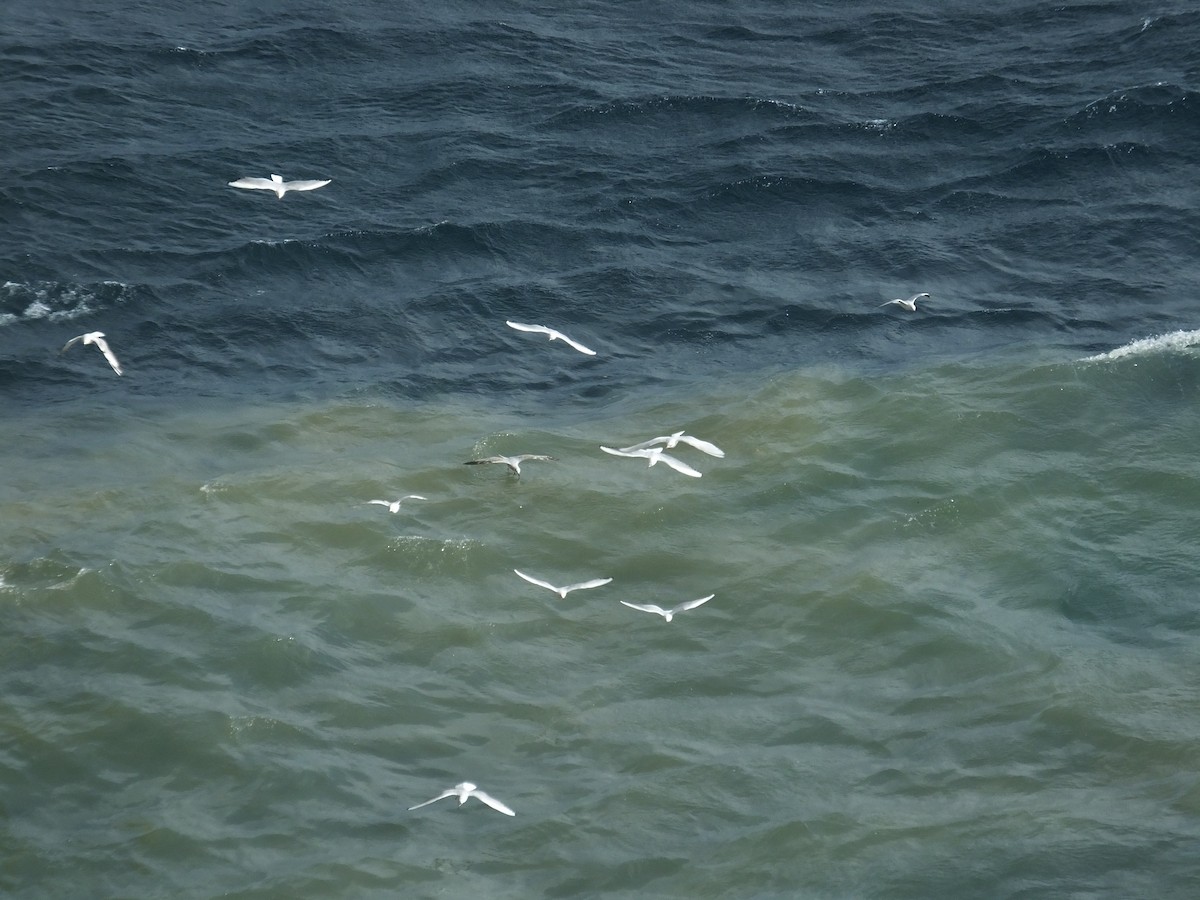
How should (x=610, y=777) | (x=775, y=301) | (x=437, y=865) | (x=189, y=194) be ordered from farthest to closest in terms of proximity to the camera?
1. (x=189, y=194)
2. (x=775, y=301)
3. (x=610, y=777)
4. (x=437, y=865)

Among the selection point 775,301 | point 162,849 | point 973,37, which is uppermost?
point 973,37

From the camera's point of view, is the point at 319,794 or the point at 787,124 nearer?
the point at 319,794

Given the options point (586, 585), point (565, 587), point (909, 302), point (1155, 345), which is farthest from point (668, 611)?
point (1155, 345)

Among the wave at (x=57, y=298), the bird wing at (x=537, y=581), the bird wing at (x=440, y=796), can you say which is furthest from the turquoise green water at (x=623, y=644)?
the wave at (x=57, y=298)

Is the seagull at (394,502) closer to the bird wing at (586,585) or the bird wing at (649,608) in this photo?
the bird wing at (586,585)

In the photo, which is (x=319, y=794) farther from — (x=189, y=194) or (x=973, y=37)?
(x=973, y=37)

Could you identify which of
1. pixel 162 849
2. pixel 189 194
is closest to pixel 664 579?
pixel 162 849
